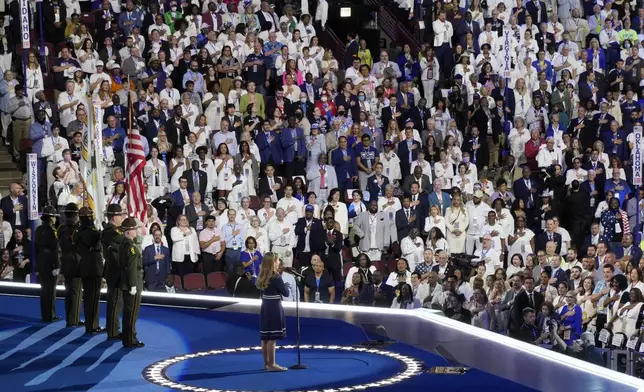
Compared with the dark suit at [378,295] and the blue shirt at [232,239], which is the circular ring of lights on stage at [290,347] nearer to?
the dark suit at [378,295]

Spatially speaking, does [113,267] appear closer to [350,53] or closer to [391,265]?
[391,265]

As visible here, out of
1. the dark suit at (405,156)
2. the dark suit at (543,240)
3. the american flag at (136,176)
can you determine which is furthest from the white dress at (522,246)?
the american flag at (136,176)

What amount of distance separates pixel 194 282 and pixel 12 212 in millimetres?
3393

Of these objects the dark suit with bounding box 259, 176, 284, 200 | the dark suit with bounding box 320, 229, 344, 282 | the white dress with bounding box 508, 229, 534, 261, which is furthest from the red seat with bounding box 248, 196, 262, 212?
the white dress with bounding box 508, 229, 534, 261

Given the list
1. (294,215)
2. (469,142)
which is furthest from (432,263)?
(469,142)

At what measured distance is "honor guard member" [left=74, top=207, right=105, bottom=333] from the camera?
15867mm

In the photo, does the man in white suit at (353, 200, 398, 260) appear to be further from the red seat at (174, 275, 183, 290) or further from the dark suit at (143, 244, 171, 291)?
the dark suit at (143, 244, 171, 291)

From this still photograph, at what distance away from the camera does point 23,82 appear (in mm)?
24016

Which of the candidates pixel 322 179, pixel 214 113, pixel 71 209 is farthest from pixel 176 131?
pixel 71 209

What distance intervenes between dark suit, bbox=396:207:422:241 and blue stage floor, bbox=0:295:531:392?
627 centimetres

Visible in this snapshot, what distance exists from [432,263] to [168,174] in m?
5.22

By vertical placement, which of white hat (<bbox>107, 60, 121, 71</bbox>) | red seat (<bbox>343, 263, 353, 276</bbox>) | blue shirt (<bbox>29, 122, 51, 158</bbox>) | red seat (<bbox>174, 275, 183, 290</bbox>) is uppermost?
white hat (<bbox>107, 60, 121, 71</bbox>)

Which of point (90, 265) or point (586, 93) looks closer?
point (90, 265)

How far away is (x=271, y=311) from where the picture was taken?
13.8 metres
